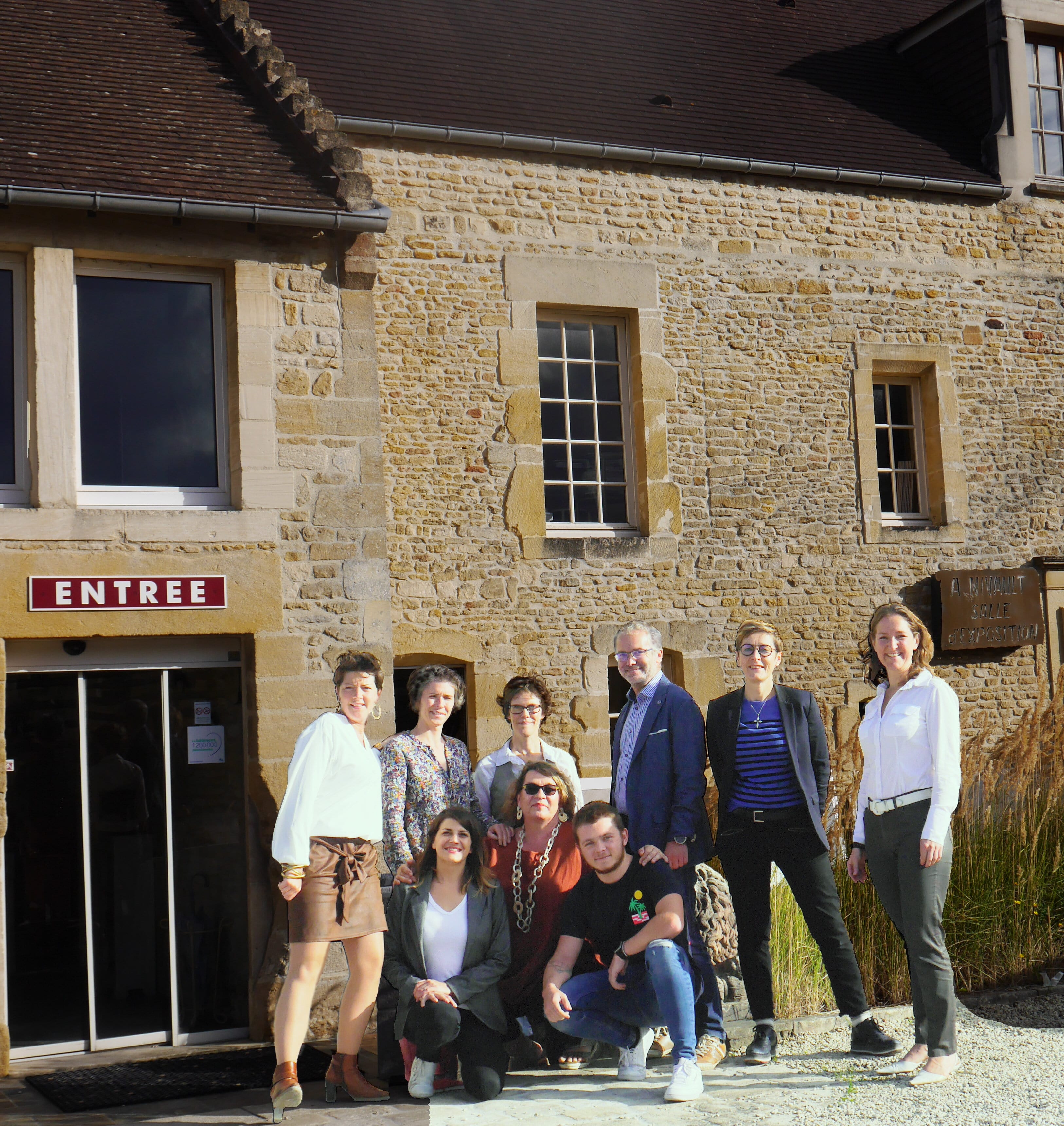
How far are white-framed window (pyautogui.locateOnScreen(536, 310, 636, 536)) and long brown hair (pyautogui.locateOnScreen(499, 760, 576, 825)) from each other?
5.16 metres

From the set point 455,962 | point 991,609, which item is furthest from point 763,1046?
point 991,609

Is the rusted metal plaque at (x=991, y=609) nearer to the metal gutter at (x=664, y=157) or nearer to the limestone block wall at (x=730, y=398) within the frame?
the limestone block wall at (x=730, y=398)

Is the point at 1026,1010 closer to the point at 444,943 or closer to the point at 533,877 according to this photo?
the point at 533,877

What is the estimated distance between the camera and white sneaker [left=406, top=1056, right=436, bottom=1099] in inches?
209

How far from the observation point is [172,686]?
7.18m

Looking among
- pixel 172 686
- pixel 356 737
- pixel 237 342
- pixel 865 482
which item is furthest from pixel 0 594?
pixel 865 482

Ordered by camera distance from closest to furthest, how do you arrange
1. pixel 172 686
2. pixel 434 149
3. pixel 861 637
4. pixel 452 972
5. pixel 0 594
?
pixel 452 972 → pixel 0 594 → pixel 172 686 → pixel 434 149 → pixel 861 637

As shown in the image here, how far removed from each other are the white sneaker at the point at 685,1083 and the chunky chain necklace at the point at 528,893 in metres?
0.84

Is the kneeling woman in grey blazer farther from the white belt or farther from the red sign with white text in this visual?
the red sign with white text

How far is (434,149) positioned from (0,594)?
5441 mm

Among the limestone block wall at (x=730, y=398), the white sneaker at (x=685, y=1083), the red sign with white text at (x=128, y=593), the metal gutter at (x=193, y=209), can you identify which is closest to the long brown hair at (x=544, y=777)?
the white sneaker at (x=685, y=1083)

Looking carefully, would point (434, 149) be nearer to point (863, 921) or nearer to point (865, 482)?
point (865, 482)

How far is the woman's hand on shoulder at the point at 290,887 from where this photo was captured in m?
5.13

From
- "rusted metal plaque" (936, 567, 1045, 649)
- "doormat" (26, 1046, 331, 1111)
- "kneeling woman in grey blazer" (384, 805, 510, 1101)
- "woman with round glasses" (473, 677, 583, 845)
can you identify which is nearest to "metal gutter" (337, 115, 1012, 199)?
"rusted metal plaque" (936, 567, 1045, 649)
